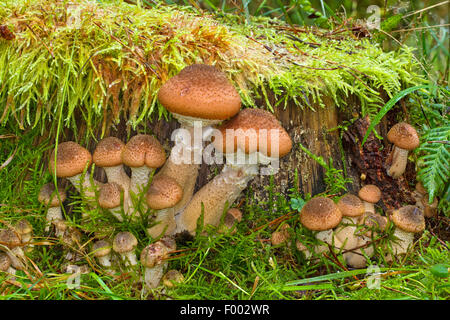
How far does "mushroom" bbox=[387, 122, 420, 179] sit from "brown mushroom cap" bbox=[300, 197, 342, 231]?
93cm

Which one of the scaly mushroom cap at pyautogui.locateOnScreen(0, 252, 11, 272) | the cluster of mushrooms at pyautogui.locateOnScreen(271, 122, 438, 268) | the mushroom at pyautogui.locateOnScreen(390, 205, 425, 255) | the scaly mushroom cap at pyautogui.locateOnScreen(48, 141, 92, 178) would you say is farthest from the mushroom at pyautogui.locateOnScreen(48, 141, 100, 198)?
the mushroom at pyautogui.locateOnScreen(390, 205, 425, 255)

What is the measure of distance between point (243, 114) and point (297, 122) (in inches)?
35.0

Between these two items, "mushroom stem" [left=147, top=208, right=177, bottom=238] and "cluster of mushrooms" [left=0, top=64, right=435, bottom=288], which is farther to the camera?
"mushroom stem" [left=147, top=208, right=177, bottom=238]

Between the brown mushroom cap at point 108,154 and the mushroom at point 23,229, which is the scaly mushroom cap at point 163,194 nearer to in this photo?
the brown mushroom cap at point 108,154

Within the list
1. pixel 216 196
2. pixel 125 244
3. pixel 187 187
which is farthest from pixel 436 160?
pixel 125 244

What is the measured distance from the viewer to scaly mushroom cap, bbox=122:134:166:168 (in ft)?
7.82

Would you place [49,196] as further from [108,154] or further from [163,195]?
[163,195]

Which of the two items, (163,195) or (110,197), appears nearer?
(163,195)

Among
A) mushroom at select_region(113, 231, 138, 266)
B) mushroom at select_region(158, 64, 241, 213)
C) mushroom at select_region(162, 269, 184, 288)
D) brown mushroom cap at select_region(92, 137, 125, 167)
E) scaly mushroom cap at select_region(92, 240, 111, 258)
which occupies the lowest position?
mushroom at select_region(162, 269, 184, 288)

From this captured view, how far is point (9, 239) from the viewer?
2.43 m

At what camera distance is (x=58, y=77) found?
2600 mm

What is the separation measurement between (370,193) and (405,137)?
0.55 metres

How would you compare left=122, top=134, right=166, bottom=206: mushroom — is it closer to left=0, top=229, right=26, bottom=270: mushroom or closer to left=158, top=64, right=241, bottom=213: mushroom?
left=158, top=64, right=241, bottom=213: mushroom
